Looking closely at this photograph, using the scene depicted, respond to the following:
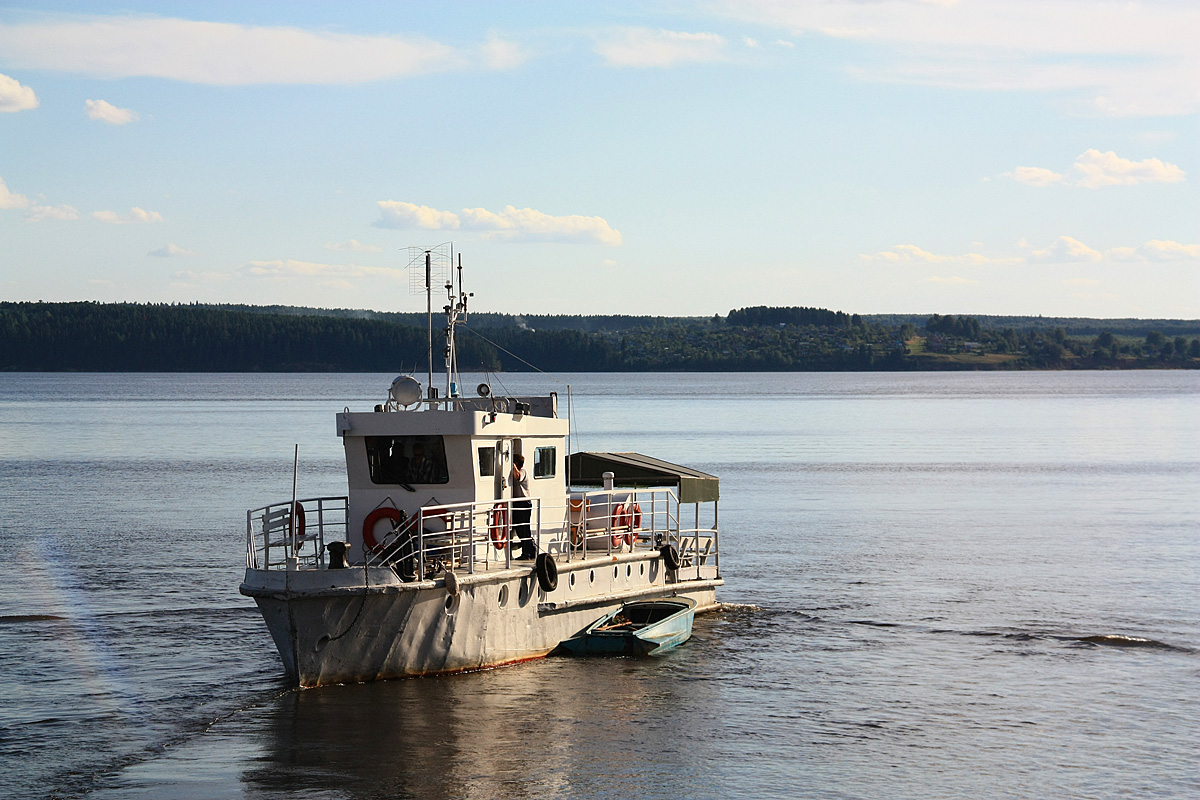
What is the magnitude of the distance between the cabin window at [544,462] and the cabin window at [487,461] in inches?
50.5

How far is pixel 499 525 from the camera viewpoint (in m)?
20.5

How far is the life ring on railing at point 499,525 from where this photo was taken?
67.3ft

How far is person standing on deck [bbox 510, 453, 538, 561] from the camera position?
2145cm

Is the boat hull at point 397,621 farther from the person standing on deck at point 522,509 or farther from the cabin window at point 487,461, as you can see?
the cabin window at point 487,461

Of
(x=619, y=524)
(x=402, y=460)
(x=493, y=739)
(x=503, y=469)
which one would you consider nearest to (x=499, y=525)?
(x=503, y=469)

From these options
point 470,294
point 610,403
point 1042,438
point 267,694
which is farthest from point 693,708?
point 610,403

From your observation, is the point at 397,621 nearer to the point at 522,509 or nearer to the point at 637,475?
the point at 522,509

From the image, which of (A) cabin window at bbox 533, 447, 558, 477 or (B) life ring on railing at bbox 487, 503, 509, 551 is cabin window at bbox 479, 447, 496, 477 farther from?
(A) cabin window at bbox 533, 447, 558, 477

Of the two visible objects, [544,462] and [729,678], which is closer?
[729,678]

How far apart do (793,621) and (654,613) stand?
13.4 feet

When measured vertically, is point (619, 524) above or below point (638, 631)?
above

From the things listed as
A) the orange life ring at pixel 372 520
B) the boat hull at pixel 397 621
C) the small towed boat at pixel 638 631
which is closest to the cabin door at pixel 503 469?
the boat hull at pixel 397 621

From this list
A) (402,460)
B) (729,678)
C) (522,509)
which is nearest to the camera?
(402,460)

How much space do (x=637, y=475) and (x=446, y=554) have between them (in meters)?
6.45
